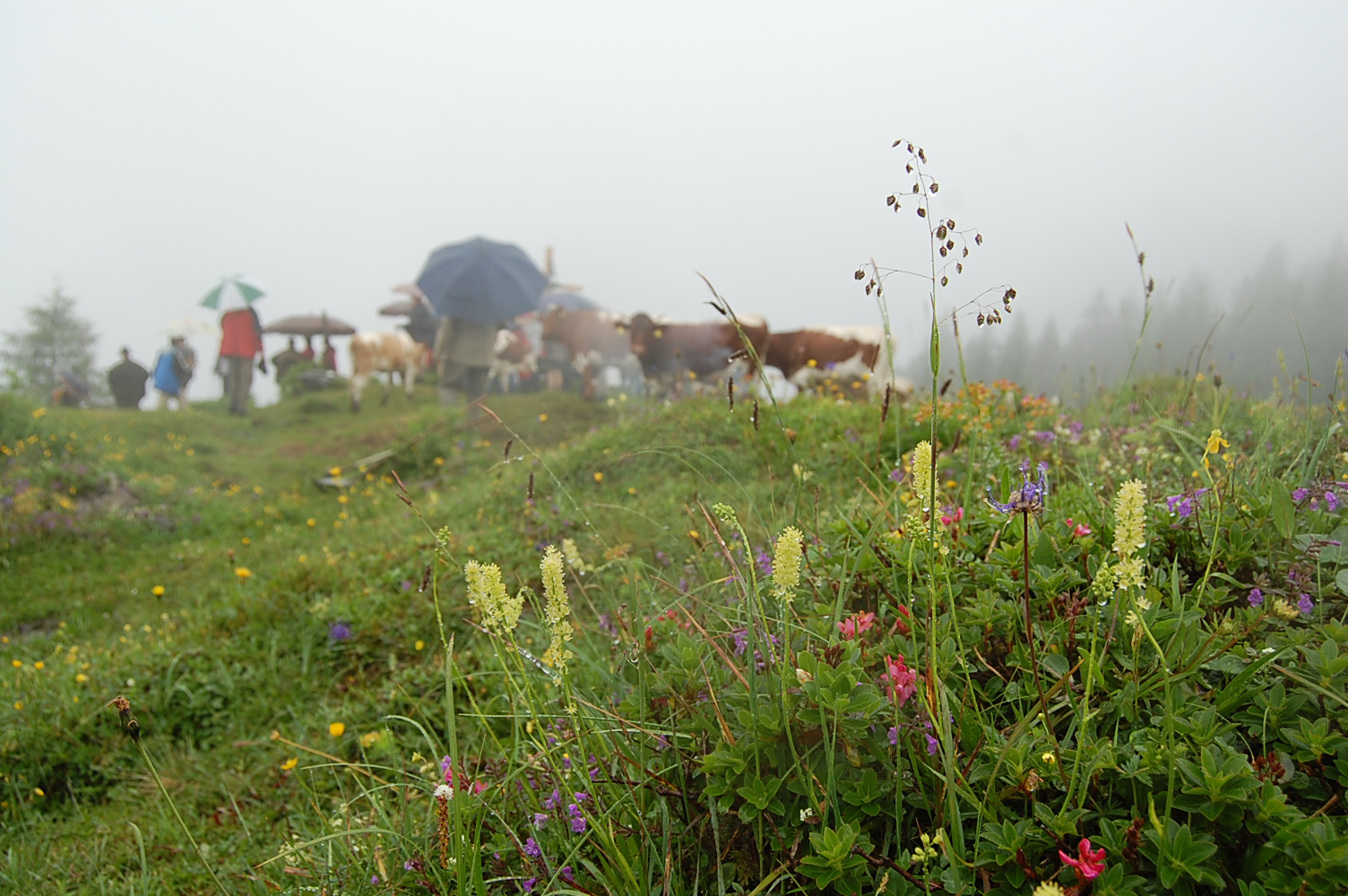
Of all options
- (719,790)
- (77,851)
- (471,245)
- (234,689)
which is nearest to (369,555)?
(234,689)

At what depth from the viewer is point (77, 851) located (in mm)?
2965

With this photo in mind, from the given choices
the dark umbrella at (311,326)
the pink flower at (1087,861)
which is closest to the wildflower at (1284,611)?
the pink flower at (1087,861)

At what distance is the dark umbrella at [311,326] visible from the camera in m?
24.8

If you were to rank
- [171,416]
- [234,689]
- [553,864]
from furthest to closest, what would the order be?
[171,416] < [234,689] < [553,864]

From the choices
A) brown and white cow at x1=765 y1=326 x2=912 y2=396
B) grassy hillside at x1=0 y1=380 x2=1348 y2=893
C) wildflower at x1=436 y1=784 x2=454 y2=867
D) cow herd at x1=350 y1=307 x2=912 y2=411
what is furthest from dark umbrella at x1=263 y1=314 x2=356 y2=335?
wildflower at x1=436 y1=784 x2=454 y2=867

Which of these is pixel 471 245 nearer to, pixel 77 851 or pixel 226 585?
pixel 226 585

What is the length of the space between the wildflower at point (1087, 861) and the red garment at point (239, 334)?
64.7 feet

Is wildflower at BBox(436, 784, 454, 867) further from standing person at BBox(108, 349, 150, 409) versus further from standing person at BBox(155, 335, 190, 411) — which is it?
standing person at BBox(108, 349, 150, 409)

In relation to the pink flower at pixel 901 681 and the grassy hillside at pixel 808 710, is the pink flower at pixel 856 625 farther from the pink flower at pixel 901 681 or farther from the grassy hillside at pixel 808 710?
the pink flower at pixel 901 681

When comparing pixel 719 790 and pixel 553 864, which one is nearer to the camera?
pixel 719 790

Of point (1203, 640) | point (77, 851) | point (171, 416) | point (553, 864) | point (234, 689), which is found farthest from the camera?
point (171, 416)

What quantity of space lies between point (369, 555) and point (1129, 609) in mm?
4736

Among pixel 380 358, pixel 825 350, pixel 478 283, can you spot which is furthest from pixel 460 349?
pixel 825 350

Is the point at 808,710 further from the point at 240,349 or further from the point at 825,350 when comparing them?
the point at 240,349
